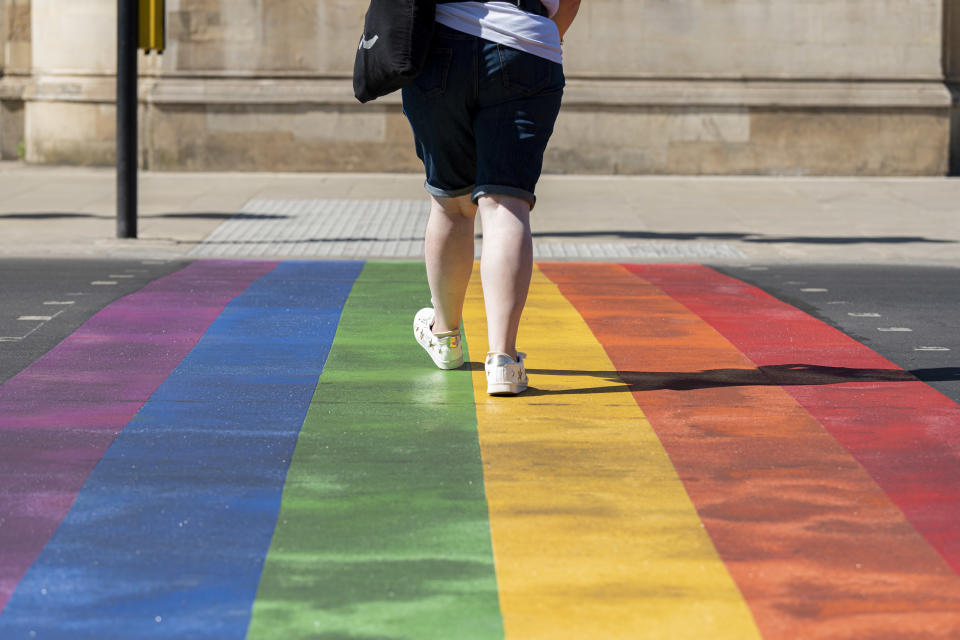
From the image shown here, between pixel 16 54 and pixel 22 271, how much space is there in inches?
505

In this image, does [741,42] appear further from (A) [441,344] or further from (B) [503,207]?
(B) [503,207]

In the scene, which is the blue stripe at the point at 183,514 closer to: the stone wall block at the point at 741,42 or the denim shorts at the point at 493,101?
the denim shorts at the point at 493,101

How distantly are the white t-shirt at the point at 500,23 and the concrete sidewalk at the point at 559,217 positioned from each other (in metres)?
5.57

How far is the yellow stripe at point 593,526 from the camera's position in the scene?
285 centimetres

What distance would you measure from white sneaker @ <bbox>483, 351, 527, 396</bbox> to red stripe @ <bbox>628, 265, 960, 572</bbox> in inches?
36.5

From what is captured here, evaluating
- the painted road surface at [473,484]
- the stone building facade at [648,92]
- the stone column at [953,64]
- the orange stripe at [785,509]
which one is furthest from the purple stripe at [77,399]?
the stone column at [953,64]

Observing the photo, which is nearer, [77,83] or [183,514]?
[183,514]

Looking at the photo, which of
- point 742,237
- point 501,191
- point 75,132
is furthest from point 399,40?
point 75,132

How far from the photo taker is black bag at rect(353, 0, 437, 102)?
4.79 meters

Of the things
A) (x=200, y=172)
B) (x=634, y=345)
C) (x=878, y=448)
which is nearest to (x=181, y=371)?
(x=634, y=345)

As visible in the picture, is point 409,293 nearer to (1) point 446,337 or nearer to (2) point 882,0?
(1) point 446,337

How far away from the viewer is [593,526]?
3.44m

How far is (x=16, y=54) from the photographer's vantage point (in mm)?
20844

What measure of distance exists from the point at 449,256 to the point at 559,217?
8.06 meters
